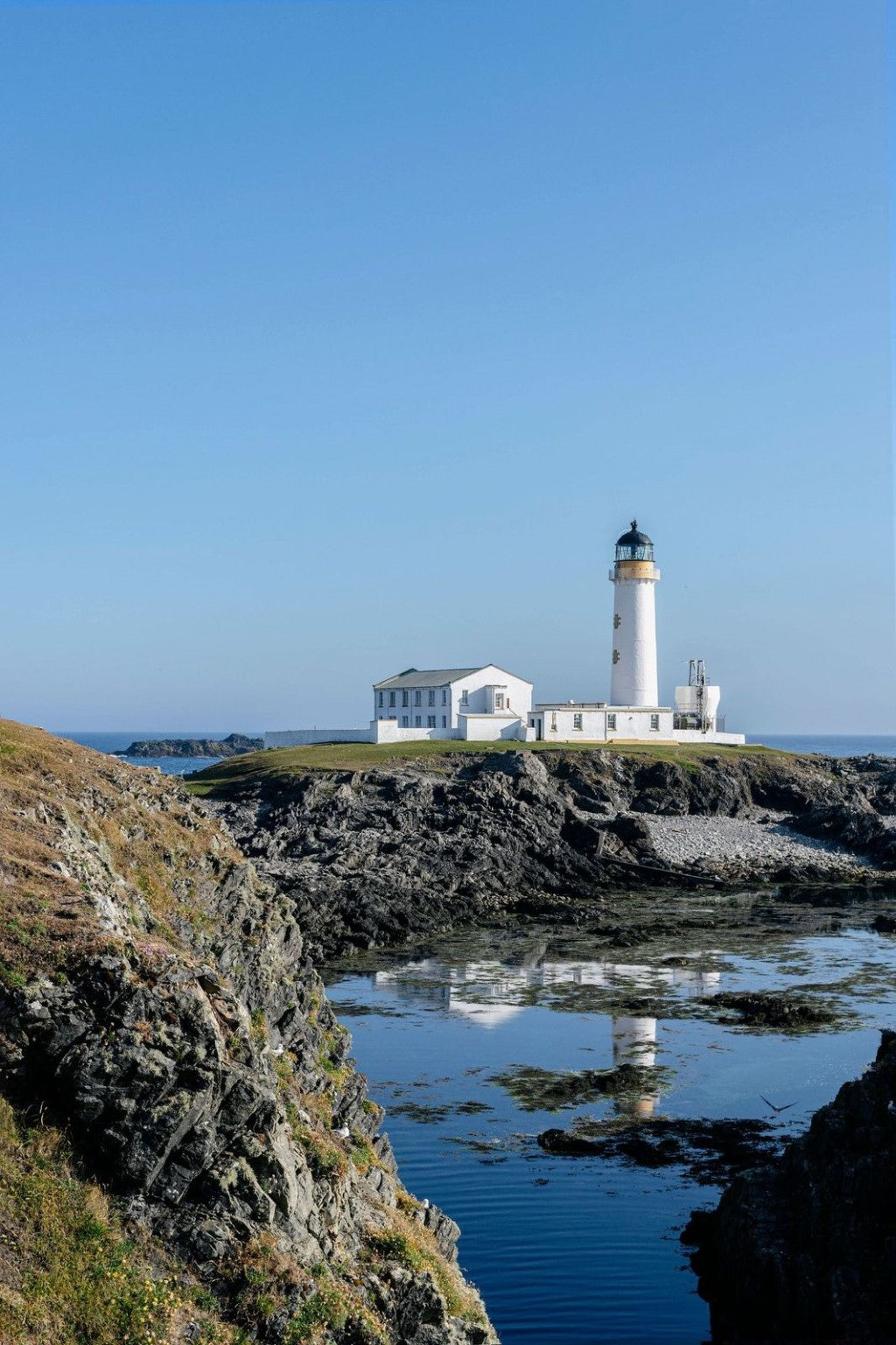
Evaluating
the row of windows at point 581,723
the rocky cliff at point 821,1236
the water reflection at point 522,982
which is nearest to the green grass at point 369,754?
the row of windows at point 581,723

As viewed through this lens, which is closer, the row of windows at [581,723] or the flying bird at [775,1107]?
the flying bird at [775,1107]

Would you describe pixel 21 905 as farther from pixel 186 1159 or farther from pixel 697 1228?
pixel 697 1228

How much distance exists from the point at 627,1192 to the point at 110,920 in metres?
11.1

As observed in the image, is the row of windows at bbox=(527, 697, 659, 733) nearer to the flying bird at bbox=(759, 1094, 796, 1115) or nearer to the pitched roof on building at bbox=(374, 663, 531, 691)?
the pitched roof on building at bbox=(374, 663, 531, 691)

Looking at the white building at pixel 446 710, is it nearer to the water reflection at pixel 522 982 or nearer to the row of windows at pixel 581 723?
the row of windows at pixel 581 723

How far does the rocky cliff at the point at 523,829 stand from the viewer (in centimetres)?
5269

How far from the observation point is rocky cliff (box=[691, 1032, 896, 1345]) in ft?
52.4

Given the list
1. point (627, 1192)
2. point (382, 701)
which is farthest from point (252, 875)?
point (382, 701)

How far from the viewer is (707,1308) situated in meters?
17.9

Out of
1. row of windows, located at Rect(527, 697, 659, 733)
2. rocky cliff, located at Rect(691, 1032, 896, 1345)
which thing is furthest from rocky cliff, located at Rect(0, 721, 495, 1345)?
row of windows, located at Rect(527, 697, 659, 733)

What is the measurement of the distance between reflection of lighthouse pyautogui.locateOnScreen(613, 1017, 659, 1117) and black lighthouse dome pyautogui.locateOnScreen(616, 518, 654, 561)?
203ft

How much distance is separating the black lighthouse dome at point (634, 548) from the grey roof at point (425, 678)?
13639 millimetres

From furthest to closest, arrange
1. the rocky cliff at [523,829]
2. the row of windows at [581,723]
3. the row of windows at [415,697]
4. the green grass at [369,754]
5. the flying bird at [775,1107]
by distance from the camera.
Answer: the row of windows at [415,697] → the row of windows at [581,723] → the green grass at [369,754] → the rocky cliff at [523,829] → the flying bird at [775,1107]

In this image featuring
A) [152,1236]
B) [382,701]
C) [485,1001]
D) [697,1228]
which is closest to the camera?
[152,1236]
